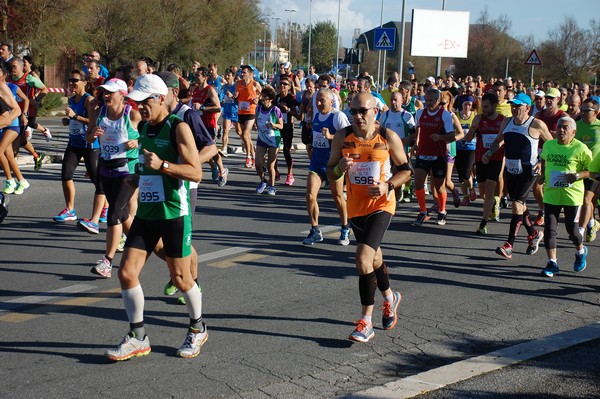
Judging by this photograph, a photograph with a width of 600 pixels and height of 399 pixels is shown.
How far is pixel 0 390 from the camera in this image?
4.93 meters

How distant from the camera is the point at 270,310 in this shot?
6914 millimetres

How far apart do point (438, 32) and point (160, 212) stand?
117 feet

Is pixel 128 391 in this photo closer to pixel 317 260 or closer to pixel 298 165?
pixel 317 260

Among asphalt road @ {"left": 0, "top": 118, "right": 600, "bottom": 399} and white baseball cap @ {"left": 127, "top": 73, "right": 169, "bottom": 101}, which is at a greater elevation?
white baseball cap @ {"left": 127, "top": 73, "right": 169, "bottom": 101}

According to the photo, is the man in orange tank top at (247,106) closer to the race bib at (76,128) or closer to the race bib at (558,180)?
the race bib at (76,128)

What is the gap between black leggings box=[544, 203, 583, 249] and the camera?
8617 mm

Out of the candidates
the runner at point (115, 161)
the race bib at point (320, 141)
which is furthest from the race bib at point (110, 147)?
the race bib at point (320, 141)

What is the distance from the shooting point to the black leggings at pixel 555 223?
8.62 m

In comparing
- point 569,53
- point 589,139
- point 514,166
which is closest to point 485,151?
point 589,139

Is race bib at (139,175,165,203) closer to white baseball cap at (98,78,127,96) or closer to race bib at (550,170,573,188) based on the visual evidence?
white baseball cap at (98,78,127,96)

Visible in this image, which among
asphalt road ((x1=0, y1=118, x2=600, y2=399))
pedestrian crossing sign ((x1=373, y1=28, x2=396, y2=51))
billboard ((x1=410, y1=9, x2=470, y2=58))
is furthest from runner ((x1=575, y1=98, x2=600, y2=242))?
billboard ((x1=410, y1=9, x2=470, y2=58))

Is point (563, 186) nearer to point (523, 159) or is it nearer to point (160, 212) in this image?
point (523, 159)

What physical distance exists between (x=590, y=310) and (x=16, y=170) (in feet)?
30.3

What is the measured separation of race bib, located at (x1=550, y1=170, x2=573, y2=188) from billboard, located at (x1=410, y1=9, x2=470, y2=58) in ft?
101
